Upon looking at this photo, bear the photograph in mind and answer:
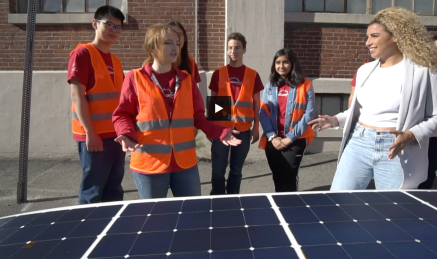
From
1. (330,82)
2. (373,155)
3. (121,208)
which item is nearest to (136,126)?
(121,208)

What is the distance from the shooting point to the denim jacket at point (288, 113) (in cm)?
404

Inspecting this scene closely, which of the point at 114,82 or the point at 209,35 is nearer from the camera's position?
the point at 114,82

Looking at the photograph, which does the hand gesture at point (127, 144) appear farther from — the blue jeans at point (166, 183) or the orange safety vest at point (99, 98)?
the orange safety vest at point (99, 98)

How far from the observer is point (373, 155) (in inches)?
109

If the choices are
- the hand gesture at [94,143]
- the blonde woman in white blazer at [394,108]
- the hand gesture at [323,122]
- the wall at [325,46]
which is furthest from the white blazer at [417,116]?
the wall at [325,46]

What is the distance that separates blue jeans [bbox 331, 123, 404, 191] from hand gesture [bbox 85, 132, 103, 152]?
1916 millimetres

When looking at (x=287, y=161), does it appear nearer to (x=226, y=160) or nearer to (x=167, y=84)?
(x=226, y=160)

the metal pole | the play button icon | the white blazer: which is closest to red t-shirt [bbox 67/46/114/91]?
the play button icon

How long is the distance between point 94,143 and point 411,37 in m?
2.51

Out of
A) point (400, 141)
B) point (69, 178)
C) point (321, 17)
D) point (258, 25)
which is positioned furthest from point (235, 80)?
point (321, 17)

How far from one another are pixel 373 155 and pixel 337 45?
5163mm

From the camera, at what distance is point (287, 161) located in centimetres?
413

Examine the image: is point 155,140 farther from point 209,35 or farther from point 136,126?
point 209,35

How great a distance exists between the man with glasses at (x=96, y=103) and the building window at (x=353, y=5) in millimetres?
4925
